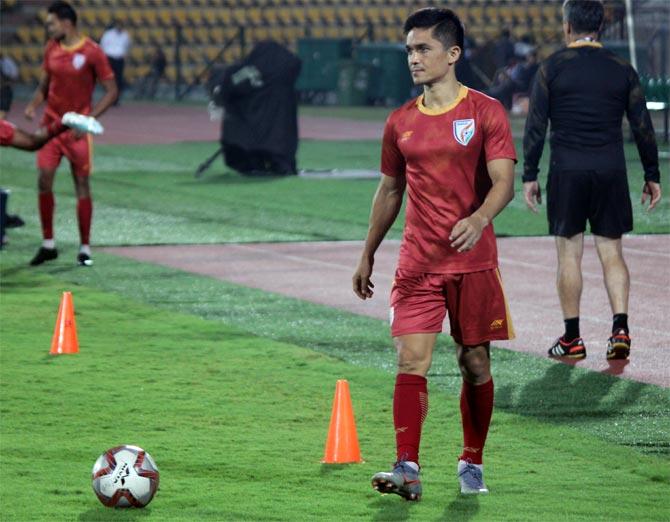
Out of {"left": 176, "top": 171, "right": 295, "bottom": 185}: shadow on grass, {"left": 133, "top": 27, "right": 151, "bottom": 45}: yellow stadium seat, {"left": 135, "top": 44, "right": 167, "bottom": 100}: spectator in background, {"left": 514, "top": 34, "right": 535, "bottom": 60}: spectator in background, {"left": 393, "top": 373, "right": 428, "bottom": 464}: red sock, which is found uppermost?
{"left": 393, "top": 373, "right": 428, "bottom": 464}: red sock

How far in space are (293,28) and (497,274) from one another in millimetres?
41452

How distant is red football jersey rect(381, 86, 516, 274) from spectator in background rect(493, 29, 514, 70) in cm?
3059

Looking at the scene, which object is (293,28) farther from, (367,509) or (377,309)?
(367,509)

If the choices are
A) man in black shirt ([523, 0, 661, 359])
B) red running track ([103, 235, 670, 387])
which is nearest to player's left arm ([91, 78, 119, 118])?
red running track ([103, 235, 670, 387])

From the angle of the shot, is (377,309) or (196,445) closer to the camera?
(196,445)

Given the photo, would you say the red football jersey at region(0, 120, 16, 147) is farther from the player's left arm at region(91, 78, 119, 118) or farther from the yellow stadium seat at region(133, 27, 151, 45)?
the yellow stadium seat at region(133, 27, 151, 45)

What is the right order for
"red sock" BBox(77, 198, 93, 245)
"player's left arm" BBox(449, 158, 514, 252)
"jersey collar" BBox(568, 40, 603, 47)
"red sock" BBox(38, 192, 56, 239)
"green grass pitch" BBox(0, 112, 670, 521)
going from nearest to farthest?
"player's left arm" BBox(449, 158, 514, 252), "green grass pitch" BBox(0, 112, 670, 521), "jersey collar" BBox(568, 40, 603, 47), "red sock" BBox(77, 198, 93, 245), "red sock" BBox(38, 192, 56, 239)

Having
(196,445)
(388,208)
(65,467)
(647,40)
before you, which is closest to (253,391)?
(196,445)

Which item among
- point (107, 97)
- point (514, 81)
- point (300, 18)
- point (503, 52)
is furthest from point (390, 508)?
point (300, 18)

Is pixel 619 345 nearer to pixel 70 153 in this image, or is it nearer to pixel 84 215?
pixel 84 215

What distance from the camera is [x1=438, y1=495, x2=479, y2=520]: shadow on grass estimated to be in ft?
20.8

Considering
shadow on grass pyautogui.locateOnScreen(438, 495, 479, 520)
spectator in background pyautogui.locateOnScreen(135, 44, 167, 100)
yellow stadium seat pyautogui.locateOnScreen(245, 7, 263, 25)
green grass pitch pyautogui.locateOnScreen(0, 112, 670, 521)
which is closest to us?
shadow on grass pyautogui.locateOnScreen(438, 495, 479, 520)

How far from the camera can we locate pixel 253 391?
9055 mm

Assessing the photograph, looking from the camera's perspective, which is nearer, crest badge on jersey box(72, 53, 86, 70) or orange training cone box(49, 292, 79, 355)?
orange training cone box(49, 292, 79, 355)
